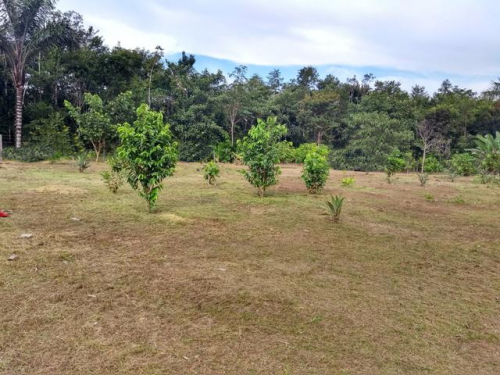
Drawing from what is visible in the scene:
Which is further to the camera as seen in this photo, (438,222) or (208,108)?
(208,108)

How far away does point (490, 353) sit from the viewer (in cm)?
304

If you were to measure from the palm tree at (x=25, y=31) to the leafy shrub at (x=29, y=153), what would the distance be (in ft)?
3.39

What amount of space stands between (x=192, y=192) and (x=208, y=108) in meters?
17.8

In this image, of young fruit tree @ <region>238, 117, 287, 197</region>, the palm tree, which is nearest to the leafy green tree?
the palm tree

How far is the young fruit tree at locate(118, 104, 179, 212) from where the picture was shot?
7055 mm

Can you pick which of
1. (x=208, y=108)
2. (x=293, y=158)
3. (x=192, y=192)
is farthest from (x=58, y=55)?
(x=192, y=192)

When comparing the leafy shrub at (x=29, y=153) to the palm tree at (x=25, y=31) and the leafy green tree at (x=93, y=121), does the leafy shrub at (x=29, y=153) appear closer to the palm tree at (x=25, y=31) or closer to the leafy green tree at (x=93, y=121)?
the palm tree at (x=25, y=31)

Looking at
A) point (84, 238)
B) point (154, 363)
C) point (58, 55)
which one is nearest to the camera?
point (154, 363)

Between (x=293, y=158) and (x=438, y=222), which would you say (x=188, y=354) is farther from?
(x=293, y=158)

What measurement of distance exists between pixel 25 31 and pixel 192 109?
1056 centimetres

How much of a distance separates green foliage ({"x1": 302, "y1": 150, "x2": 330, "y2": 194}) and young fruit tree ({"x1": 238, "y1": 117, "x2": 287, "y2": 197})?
4.82 ft

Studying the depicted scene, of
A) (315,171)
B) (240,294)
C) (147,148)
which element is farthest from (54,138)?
(240,294)

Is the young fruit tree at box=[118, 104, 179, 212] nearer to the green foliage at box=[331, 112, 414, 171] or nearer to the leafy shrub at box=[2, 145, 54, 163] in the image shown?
the leafy shrub at box=[2, 145, 54, 163]

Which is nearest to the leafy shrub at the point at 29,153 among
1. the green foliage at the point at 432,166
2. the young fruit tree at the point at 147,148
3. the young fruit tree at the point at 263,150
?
the young fruit tree at the point at 263,150
